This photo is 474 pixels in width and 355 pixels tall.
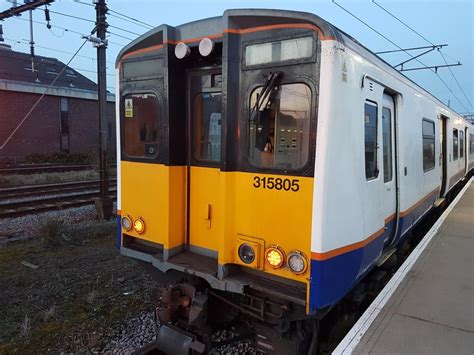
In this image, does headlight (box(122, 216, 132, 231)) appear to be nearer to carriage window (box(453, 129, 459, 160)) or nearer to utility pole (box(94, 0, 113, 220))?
utility pole (box(94, 0, 113, 220))

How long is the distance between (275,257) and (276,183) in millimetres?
624

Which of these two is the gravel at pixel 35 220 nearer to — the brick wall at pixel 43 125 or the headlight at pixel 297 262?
the headlight at pixel 297 262

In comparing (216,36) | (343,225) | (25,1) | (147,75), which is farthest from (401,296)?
(25,1)

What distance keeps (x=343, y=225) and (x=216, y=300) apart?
150 centimetres

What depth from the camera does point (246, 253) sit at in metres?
3.53

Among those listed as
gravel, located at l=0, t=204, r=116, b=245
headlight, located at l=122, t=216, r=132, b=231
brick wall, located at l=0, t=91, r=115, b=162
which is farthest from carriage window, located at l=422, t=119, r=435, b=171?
brick wall, located at l=0, t=91, r=115, b=162

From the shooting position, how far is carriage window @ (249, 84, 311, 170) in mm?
3199

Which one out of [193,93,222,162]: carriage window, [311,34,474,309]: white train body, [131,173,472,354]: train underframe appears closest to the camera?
[311,34,474,309]: white train body

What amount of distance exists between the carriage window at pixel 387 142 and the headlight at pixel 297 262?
65.6 inches

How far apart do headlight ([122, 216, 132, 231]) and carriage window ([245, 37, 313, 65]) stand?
216 cm

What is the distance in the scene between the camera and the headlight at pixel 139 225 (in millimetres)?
4211

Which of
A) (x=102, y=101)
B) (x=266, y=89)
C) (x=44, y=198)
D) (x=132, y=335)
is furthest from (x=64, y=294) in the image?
(x=44, y=198)

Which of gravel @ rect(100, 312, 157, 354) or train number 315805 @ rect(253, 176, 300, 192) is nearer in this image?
train number 315805 @ rect(253, 176, 300, 192)

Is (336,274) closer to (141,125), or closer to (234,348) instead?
(234,348)
